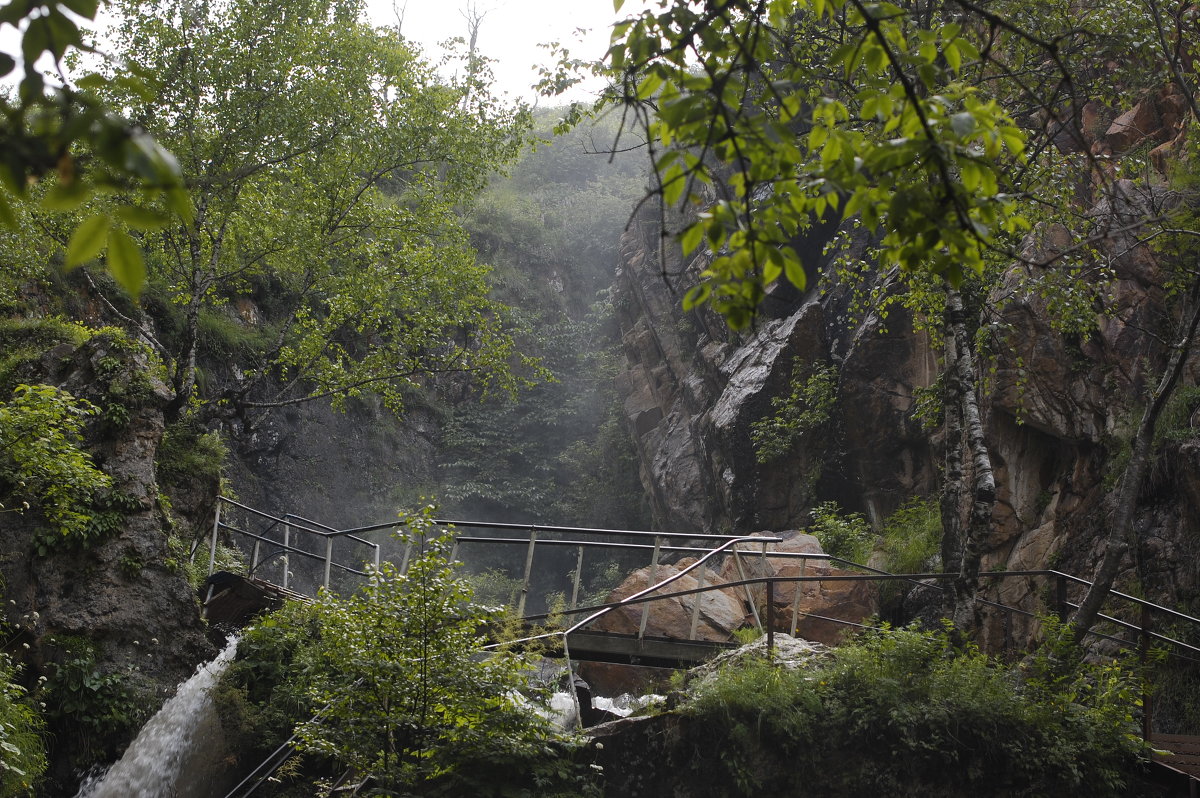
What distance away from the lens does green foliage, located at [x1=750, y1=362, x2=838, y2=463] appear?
16438 millimetres

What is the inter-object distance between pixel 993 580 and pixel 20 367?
11.9 m

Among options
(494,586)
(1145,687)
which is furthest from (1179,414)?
(494,586)

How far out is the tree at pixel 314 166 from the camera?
1293cm

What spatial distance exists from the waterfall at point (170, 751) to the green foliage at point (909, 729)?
5.17 m

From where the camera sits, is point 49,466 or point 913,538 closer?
point 49,466

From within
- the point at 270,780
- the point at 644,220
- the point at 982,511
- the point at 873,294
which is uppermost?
the point at 644,220

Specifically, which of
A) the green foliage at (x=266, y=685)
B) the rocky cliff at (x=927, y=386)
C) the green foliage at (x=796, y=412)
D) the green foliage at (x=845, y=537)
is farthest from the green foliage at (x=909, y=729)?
the green foliage at (x=796, y=412)

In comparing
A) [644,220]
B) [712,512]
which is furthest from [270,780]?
[644,220]

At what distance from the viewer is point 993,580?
11188 millimetres

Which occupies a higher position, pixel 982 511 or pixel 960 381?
pixel 960 381

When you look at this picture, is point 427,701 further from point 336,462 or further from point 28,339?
point 336,462

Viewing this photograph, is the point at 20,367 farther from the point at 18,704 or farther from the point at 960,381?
the point at 960,381

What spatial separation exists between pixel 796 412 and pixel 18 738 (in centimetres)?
1329

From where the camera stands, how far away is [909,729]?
6316 millimetres
